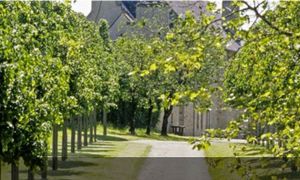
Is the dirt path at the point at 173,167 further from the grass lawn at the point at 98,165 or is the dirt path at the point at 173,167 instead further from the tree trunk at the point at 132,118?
the tree trunk at the point at 132,118

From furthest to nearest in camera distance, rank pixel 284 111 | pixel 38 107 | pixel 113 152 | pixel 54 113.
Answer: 1. pixel 113 152
2. pixel 54 113
3. pixel 38 107
4. pixel 284 111

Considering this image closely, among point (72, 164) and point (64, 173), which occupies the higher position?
point (72, 164)

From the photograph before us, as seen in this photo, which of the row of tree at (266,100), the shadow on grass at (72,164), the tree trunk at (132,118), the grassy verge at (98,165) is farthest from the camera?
the tree trunk at (132,118)

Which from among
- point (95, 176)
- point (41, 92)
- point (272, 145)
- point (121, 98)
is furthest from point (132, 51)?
point (272, 145)

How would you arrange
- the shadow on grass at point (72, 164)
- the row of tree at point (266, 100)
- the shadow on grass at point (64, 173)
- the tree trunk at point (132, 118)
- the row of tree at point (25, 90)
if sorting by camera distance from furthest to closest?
the tree trunk at point (132, 118) < the shadow on grass at point (72, 164) < the shadow on grass at point (64, 173) < the row of tree at point (25, 90) < the row of tree at point (266, 100)

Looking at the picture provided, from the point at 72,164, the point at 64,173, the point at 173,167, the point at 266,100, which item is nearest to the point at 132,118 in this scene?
the point at 173,167

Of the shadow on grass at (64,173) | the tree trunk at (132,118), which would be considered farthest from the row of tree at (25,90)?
the tree trunk at (132,118)

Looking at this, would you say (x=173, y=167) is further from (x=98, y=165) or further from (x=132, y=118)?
(x=132, y=118)

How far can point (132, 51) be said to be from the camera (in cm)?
6134

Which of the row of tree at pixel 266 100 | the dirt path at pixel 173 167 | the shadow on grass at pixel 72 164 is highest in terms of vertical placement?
the row of tree at pixel 266 100

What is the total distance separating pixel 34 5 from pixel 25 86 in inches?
320

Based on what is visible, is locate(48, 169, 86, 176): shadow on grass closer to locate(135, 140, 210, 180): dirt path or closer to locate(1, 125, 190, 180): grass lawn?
locate(1, 125, 190, 180): grass lawn

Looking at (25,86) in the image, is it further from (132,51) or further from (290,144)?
(132,51)

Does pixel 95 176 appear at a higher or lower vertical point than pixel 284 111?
lower
